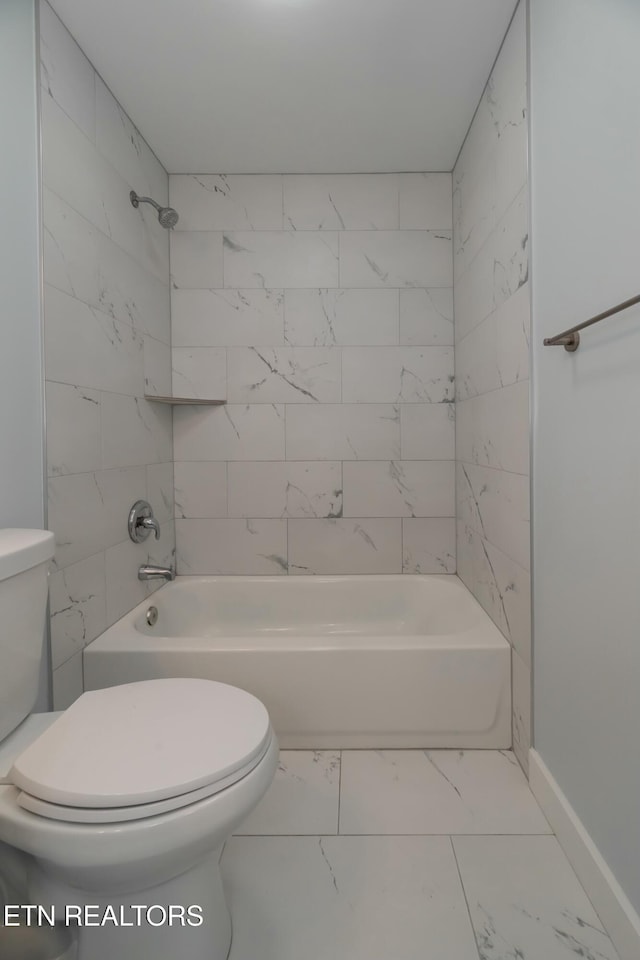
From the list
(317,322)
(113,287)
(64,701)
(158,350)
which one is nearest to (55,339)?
(113,287)

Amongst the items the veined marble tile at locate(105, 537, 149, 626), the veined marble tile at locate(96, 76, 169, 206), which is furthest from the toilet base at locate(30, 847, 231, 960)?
the veined marble tile at locate(96, 76, 169, 206)

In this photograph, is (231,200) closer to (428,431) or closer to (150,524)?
(428,431)

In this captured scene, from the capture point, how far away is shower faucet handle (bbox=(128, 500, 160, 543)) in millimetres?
2010

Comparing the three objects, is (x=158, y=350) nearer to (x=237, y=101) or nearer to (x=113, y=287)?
(x=113, y=287)

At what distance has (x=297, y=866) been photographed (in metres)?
1.28

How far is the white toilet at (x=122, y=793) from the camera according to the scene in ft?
2.82

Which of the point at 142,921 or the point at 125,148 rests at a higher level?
the point at 125,148

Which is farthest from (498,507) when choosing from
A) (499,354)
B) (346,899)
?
(346,899)

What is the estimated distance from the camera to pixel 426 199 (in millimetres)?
2416

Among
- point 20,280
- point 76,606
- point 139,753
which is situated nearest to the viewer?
point 139,753

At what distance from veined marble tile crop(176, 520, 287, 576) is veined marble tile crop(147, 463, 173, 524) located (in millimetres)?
137

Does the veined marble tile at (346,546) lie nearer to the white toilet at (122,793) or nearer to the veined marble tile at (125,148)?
the white toilet at (122,793)

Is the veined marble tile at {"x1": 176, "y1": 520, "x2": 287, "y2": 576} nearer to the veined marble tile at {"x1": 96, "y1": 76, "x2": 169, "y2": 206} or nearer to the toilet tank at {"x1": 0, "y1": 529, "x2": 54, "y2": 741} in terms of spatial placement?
the toilet tank at {"x1": 0, "y1": 529, "x2": 54, "y2": 741}

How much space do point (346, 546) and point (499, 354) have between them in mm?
1183
